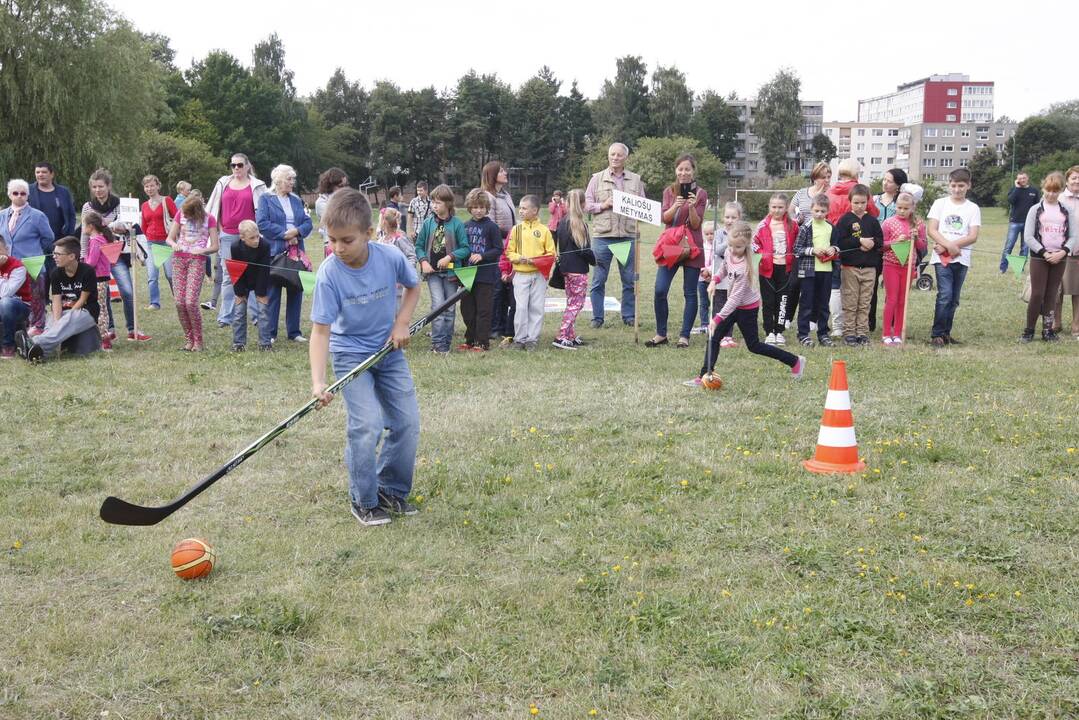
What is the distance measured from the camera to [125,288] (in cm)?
1178

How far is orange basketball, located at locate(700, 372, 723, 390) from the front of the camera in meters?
8.47

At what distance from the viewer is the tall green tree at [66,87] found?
1184 inches

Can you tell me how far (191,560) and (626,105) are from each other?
8670 cm

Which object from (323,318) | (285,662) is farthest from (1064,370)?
(285,662)

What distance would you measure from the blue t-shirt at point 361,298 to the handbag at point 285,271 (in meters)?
5.89

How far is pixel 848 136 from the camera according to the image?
136 meters

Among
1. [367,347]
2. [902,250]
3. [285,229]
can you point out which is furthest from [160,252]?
[902,250]

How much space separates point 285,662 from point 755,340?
20.1 feet

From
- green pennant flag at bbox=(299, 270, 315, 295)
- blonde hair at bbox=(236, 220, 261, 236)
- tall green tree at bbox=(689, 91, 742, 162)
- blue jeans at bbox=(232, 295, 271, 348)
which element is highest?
tall green tree at bbox=(689, 91, 742, 162)

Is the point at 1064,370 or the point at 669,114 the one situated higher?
the point at 669,114

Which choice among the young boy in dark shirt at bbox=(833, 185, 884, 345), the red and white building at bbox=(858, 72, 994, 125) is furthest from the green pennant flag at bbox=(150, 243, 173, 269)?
the red and white building at bbox=(858, 72, 994, 125)

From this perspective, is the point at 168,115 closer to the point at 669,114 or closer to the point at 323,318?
the point at 323,318

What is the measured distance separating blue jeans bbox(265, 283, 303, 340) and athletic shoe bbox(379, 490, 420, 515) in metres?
6.10

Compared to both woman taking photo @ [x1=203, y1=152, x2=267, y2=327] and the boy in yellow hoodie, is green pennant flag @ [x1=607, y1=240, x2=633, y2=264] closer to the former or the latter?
the boy in yellow hoodie
